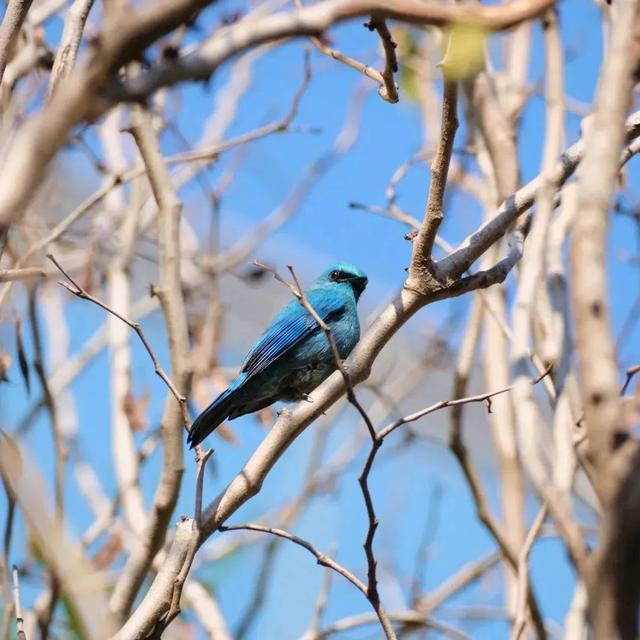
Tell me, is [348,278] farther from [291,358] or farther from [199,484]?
[199,484]

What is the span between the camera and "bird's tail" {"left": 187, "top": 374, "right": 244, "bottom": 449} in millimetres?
4672

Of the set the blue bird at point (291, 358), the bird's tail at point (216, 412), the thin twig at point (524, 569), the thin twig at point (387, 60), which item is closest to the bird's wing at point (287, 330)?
the blue bird at point (291, 358)

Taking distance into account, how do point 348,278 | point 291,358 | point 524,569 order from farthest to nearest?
point 348,278 < point 291,358 < point 524,569

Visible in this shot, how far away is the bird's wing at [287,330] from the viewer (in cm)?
520

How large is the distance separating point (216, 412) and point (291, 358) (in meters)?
0.67

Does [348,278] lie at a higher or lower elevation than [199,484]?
higher

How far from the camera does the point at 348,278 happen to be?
6.08 m

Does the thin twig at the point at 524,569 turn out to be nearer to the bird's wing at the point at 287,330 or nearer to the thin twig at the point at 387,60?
the thin twig at the point at 387,60

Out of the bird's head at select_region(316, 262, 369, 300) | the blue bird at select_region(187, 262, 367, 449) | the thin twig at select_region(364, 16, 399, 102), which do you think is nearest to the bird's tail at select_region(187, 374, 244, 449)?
the blue bird at select_region(187, 262, 367, 449)

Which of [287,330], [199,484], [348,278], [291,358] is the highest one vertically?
[348,278]

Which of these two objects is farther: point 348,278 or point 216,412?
point 348,278

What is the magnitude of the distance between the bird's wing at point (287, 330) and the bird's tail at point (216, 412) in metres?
0.15

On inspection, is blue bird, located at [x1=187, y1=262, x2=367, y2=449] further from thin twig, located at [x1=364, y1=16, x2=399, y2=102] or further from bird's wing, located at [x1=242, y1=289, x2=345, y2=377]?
thin twig, located at [x1=364, y1=16, x2=399, y2=102]

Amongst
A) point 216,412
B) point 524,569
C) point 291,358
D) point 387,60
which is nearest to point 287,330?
point 291,358
